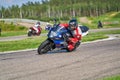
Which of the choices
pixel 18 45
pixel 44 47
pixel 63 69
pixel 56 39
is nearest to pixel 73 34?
pixel 56 39

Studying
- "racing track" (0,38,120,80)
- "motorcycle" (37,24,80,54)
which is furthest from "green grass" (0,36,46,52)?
"racing track" (0,38,120,80)

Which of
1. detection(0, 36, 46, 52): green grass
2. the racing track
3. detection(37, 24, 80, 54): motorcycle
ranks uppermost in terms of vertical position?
detection(37, 24, 80, 54): motorcycle

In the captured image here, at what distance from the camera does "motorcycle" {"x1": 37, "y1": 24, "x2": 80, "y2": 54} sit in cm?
1619

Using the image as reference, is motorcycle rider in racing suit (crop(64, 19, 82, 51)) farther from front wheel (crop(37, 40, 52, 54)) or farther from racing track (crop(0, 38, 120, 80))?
racing track (crop(0, 38, 120, 80))

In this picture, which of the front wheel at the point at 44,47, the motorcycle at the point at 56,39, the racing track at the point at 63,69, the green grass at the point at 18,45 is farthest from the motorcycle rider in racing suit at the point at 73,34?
the racing track at the point at 63,69

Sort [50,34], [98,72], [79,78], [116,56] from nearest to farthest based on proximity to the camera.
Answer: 1. [79,78]
2. [98,72]
3. [116,56]
4. [50,34]

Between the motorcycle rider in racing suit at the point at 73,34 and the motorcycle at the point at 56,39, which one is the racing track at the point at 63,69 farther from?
the motorcycle rider in racing suit at the point at 73,34

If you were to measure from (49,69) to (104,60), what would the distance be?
2.48 meters

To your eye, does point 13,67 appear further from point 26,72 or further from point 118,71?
point 118,71

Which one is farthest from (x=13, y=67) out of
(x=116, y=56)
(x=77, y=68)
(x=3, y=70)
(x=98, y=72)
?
(x=116, y=56)

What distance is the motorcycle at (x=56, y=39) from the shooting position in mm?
16188

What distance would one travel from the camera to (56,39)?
16.6 m

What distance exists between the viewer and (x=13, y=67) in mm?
11172

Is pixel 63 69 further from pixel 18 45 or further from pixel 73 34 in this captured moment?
pixel 18 45
